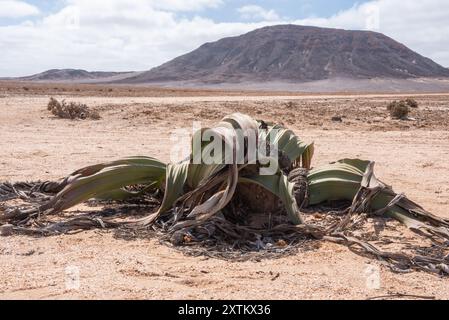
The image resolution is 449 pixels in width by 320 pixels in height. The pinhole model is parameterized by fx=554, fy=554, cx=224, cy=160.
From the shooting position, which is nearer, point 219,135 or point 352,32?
point 219,135

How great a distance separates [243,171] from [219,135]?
317 millimetres

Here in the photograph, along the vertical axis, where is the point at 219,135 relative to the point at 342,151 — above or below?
above

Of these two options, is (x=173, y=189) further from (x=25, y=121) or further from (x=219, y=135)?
(x=25, y=121)

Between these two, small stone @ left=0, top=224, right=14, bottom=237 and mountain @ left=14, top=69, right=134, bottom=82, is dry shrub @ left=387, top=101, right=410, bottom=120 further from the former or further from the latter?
mountain @ left=14, top=69, right=134, bottom=82

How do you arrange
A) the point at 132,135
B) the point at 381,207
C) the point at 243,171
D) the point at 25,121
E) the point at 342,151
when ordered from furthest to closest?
the point at 25,121 → the point at 132,135 → the point at 342,151 → the point at 381,207 → the point at 243,171

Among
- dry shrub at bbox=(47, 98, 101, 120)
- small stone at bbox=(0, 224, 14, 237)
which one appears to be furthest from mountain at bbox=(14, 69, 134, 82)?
small stone at bbox=(0, 224, 14, 237)

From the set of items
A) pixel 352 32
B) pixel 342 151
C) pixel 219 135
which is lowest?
pixel 342 151

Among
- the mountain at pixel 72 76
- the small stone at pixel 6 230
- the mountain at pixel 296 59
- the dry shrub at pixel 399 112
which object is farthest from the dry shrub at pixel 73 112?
the mountain at pixel 72 76

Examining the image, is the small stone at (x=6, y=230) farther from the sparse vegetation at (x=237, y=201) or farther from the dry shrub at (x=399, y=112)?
the dry shrub at (x=399, y=112)

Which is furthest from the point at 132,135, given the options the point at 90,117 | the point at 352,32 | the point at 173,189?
the point at 352,32

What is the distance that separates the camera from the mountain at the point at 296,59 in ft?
297

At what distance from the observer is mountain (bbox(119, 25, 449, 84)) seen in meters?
90.5
